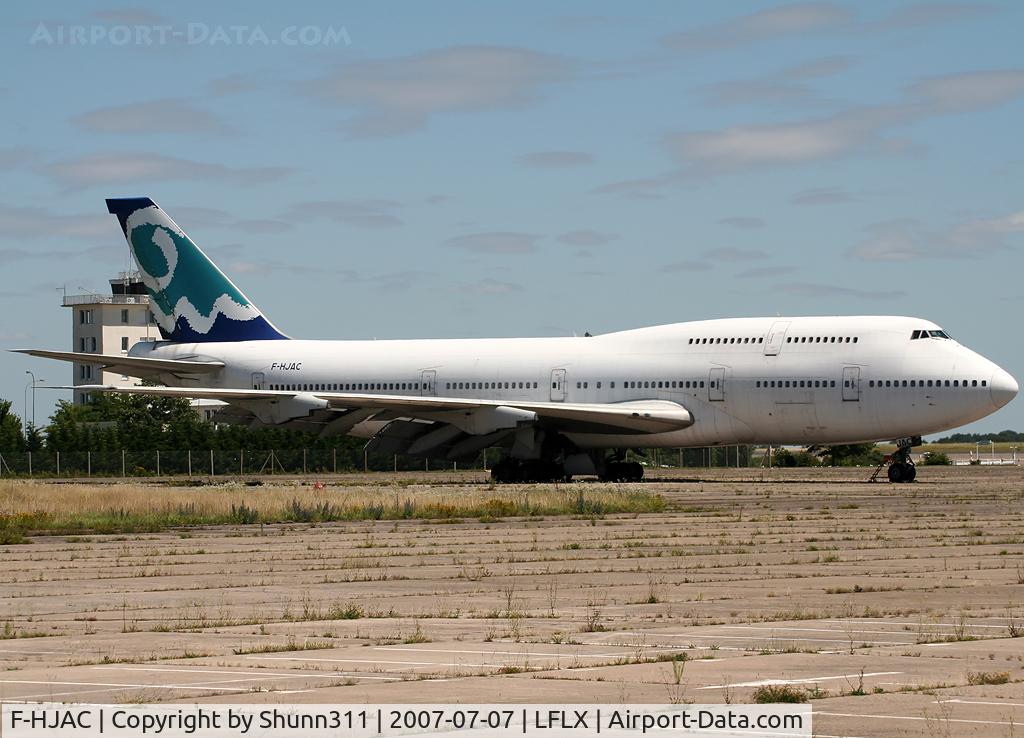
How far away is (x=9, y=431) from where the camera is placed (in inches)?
4045

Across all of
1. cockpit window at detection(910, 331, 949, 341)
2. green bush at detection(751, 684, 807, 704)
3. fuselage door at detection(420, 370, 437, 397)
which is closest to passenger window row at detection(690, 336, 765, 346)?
cockpit window at detection(910, 331, 949, 341)

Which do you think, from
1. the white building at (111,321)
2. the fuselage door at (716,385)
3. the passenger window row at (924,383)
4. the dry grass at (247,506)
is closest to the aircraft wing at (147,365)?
the dry grass at (247,506)

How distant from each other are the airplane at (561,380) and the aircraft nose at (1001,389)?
5 cm

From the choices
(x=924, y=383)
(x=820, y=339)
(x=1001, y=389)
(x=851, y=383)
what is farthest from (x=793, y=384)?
(x=1001, y=389)

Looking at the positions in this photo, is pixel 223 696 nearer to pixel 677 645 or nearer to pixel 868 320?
pixel 677 645

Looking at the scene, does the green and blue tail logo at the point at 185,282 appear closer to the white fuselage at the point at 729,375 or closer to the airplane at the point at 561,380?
the airplane at the point at 561,380

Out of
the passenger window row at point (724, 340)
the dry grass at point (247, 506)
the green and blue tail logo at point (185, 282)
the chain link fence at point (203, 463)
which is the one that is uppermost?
the green and blue tail logo at point (185, 282)

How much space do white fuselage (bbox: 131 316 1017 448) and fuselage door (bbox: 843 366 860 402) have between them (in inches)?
1.1

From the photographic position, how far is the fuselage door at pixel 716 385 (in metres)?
50.1

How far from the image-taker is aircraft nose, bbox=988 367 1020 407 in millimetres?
47344

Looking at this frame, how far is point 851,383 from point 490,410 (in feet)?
36.5

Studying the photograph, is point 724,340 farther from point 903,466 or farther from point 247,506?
point 247,506

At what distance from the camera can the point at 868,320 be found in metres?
49.2
